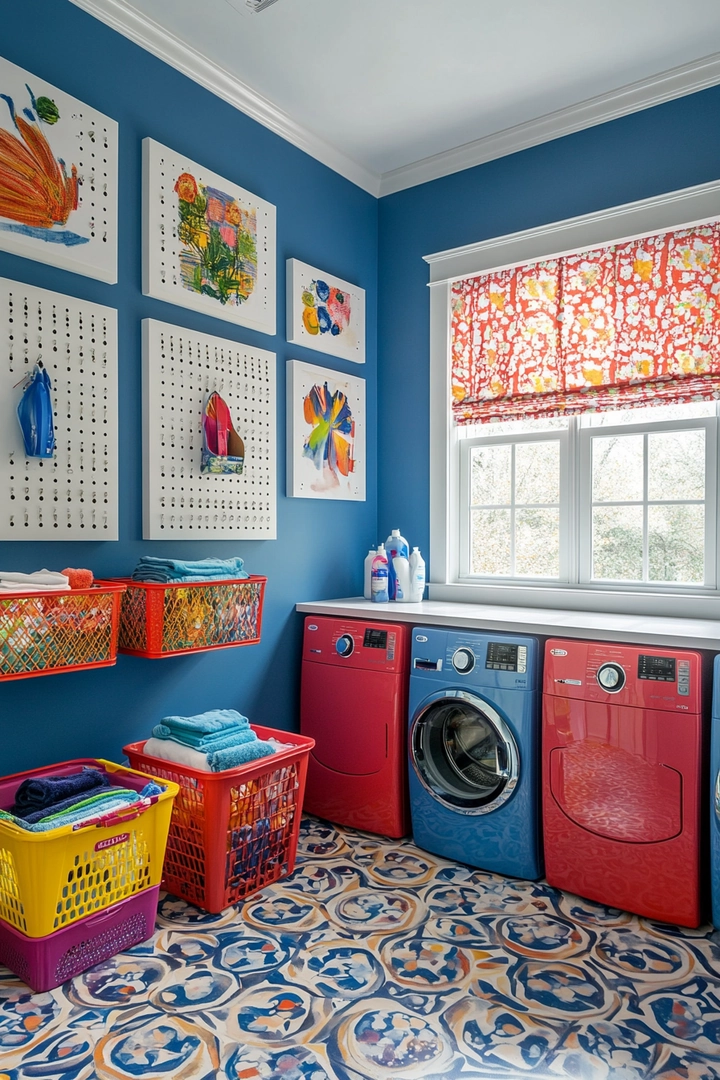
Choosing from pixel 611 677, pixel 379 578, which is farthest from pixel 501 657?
pixel 379 578

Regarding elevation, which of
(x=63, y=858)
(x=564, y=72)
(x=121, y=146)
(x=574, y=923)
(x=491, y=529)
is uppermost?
(x=564, y=72)

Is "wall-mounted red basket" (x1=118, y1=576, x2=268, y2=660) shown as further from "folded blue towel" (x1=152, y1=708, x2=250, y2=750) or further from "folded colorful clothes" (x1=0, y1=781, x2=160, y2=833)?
"folded colorful clothes" (x1=0, y1=781, x2=160, y2=833)

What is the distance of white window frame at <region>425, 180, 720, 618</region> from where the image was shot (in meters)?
2.80

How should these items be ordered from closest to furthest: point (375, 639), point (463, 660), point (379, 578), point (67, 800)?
point (67, 800), point (463, 660), point (375, 639), point (379, 578)

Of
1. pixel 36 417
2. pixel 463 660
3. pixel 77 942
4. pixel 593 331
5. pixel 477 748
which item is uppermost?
pixel 593 331

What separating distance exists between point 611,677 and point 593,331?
1.48 meters

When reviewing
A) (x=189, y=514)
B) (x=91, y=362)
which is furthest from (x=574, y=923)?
(x=91, y=362)

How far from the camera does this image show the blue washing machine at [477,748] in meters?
2.51

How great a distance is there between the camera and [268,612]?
309 centimetres

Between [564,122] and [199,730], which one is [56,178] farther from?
[564,122]

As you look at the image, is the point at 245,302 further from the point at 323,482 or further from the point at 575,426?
the point at 575,426

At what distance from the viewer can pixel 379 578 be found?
3.29 meters

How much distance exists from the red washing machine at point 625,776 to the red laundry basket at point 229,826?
2.90 ft

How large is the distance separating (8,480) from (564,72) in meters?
2.48
